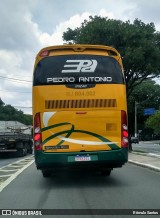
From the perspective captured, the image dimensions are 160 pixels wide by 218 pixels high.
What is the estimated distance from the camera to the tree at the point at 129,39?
2984cm

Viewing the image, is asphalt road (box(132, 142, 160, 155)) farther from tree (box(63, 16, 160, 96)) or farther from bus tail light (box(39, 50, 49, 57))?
bus tail light (box(39, 50, 49, 57))

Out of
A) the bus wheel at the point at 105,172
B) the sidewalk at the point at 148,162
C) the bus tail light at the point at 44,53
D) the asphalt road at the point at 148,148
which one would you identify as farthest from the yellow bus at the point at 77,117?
the asphalt road at the point at 148,148

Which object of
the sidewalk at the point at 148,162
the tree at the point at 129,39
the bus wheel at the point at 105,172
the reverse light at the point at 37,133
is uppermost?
the tree at the point at 129,39

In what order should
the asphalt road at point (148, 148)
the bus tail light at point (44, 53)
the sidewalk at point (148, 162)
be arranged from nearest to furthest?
the bus tail light at point (44, 53), the sidewalk at point (148, 162), the asphalt road at point (148, 148)

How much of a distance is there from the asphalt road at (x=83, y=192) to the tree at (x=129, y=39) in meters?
17.0

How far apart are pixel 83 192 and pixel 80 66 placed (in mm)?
3541

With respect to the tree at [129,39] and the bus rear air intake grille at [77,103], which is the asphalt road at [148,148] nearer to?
the tree at [129,39]

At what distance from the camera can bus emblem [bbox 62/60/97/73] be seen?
11672 mm

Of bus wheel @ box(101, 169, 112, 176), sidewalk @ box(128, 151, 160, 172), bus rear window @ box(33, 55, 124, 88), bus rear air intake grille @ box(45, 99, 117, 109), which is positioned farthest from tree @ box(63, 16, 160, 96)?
bus rear air intake grille @ box(45, 99, 117, 109)

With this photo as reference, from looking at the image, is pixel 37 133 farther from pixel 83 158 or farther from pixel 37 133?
pixel 83 158

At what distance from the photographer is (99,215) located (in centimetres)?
759

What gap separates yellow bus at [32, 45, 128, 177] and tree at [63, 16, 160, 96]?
18396 mm

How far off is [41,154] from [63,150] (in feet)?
1.98

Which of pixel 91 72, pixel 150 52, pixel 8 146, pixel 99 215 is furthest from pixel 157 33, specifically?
pixel 99 215
